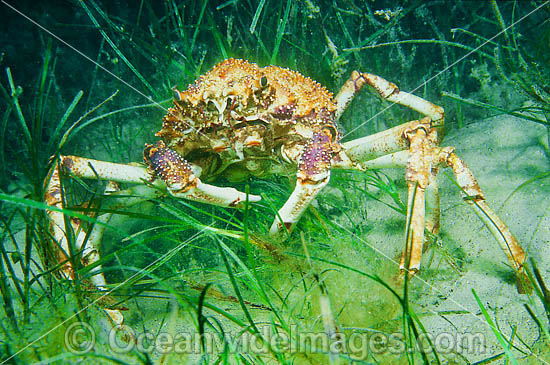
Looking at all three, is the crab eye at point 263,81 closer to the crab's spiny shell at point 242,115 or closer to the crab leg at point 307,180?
the crab's spiny shell at point 242,115

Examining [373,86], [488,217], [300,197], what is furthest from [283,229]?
[373,86]

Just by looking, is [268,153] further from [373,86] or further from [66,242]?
[66,242]

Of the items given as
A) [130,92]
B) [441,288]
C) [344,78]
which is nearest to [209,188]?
[441,288]

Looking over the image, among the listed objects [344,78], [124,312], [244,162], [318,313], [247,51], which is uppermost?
[247,51]

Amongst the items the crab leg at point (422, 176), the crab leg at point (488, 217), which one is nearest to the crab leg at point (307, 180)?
the crab leg at point (422, 176)

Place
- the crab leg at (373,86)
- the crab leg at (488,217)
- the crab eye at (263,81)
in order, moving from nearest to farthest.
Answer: the crab leg at (488,217) < the crab eye at (263,81) < the crab leg at (373,86)

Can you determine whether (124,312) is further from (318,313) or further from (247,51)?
(247,51)

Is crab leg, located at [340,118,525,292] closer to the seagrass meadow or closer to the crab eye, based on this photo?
the seagrass meadow
